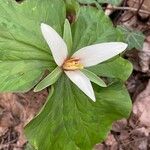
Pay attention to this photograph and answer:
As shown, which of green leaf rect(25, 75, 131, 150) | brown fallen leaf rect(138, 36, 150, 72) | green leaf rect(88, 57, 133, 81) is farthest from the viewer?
brown fallen leaf rect(138, 36, 150, 72)

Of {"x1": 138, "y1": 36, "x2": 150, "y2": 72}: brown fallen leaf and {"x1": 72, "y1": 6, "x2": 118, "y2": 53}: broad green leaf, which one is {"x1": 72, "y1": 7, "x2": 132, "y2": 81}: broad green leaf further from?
{"x1": 138, "y1": 36, "x2": 150, "y2": 72}: brown fallen leaf

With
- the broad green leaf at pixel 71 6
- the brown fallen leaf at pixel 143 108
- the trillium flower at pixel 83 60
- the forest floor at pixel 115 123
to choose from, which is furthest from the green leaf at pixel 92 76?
the brown fallen leaf at pixel 143 108

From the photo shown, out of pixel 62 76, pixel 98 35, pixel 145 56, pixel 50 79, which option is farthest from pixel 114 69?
pixel 145 56

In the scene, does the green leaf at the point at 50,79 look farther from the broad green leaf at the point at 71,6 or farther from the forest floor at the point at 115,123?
the forest floor at the point at 115,123

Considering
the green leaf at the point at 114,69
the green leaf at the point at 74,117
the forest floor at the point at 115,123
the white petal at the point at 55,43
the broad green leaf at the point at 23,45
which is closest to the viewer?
the white petal at the point at 55,43

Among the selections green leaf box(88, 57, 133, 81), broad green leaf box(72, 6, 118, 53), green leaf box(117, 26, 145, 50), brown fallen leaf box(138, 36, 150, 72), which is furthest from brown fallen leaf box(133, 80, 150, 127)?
broad green leaf box(72, 6, 118, 53)

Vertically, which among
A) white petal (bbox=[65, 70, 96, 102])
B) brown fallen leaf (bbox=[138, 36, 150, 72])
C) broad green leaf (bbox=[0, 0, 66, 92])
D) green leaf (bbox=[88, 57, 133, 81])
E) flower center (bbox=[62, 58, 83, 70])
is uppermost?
broad green leaf (bbox=[0, 0, 66, 92])

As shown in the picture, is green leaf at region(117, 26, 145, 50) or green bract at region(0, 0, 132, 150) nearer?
green bract at region(0, 0, 132, 150)
